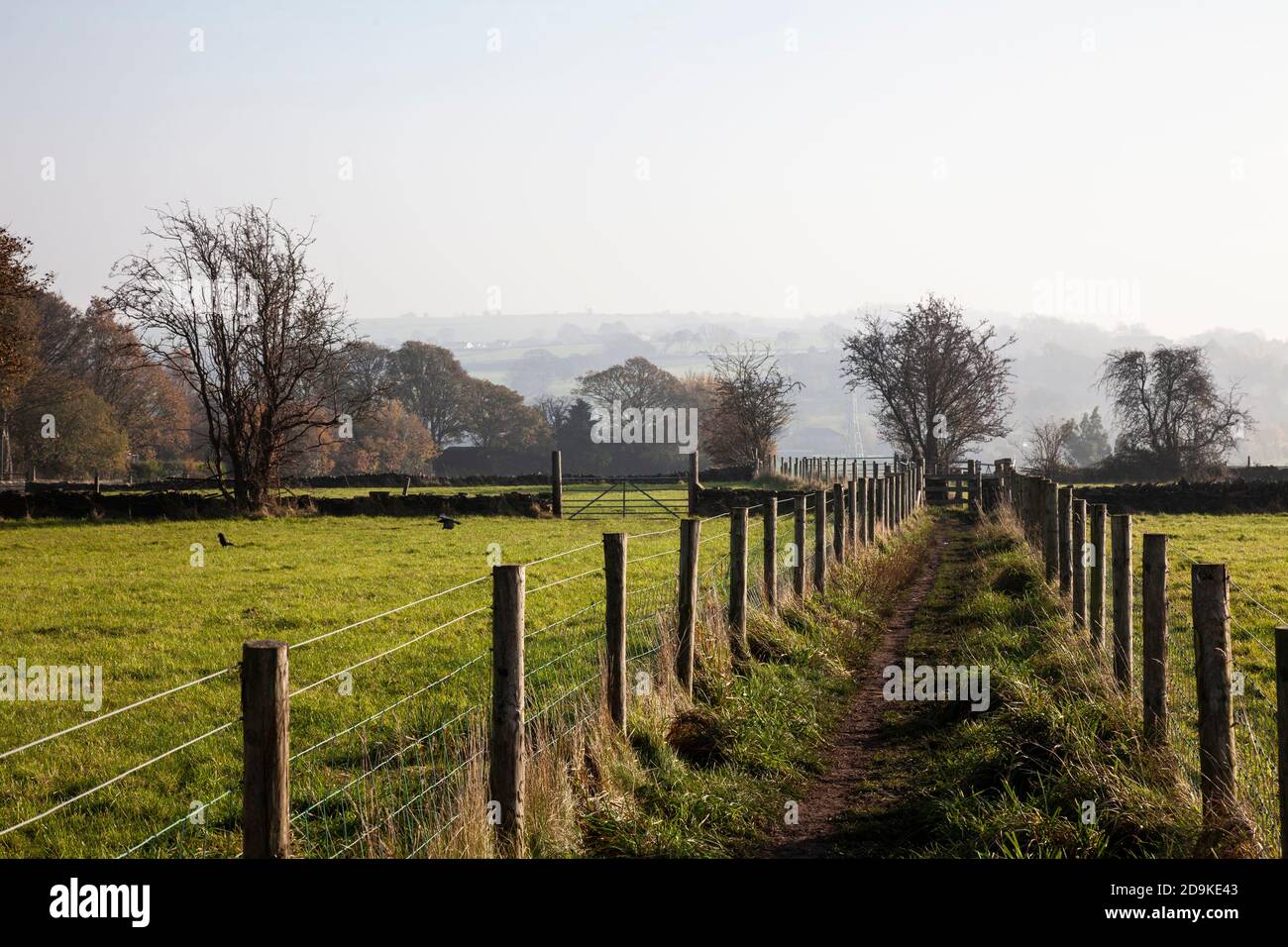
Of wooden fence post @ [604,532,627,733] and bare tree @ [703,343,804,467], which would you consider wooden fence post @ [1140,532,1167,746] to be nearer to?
wooden fence post @ [604,532,627,733]

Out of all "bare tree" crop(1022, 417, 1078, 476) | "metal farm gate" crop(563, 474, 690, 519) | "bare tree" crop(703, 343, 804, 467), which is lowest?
"metal farm gate" crop(563, 474, 690, 519)

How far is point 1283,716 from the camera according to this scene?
403cm

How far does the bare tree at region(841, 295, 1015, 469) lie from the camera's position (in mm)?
50562

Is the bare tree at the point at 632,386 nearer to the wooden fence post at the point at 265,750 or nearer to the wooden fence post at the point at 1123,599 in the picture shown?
the wooden fence post at the point at 1123,599

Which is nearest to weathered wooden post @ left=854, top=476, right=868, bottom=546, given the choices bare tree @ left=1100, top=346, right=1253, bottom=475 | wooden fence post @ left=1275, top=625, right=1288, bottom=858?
wooden fence post @ left=1275, top=625, right=1288, bottom=858

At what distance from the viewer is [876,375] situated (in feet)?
169

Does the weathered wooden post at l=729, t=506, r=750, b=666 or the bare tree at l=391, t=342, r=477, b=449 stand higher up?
the bare tree at l=391, t=342, r=477, b=449

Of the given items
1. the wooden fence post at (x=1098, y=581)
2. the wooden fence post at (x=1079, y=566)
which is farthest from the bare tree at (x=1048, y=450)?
the wooden fence post at (x=1098, y=581)

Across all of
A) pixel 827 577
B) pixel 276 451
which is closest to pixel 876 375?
pixel 276 451

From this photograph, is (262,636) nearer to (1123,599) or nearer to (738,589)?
(738,589)

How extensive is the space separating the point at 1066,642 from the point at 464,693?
4.79 m

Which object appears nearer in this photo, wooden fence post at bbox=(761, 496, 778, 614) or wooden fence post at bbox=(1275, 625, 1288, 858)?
wooden fence post at bbox=(1275, 625, 1288, 858)

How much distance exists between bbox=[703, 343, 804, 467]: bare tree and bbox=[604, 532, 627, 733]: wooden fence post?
143ft
